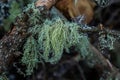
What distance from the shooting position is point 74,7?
3.60 feet

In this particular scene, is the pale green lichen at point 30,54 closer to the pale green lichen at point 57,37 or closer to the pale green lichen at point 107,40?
the pale green lichen at point 57,37

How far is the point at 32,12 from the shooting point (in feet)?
2.93

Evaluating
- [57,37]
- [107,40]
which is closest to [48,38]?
[57,37]

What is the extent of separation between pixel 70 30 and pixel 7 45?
0.22 metres

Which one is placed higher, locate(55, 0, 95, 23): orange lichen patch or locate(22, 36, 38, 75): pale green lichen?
locate(55, 0, 95, 23): orange lichen patch

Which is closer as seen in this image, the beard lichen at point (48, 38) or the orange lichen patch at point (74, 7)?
the beard lichen at point (48, 38)

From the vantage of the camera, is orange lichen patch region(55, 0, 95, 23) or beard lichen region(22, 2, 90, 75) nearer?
beard lichen region(22, 2, 90, 75)

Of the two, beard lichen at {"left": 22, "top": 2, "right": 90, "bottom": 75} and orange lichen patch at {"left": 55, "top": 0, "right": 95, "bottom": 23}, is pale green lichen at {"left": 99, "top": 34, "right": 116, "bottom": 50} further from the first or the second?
orange lichen patch at {"left": 55, "top": 0, "right": 95, "bottom": 23}

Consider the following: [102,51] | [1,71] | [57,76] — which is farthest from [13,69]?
[57,76]

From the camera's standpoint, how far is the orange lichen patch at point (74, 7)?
1.03 m

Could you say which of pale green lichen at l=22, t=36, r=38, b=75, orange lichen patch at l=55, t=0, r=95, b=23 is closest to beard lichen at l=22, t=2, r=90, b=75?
pale green lichen at l=22, t=36, r=38, b=75

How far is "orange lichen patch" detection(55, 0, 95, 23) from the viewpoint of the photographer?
40.6 inches


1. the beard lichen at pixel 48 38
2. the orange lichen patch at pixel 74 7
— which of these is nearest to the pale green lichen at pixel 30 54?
the beard lichen at pixel 48 38

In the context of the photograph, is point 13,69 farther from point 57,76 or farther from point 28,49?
point 57,76
